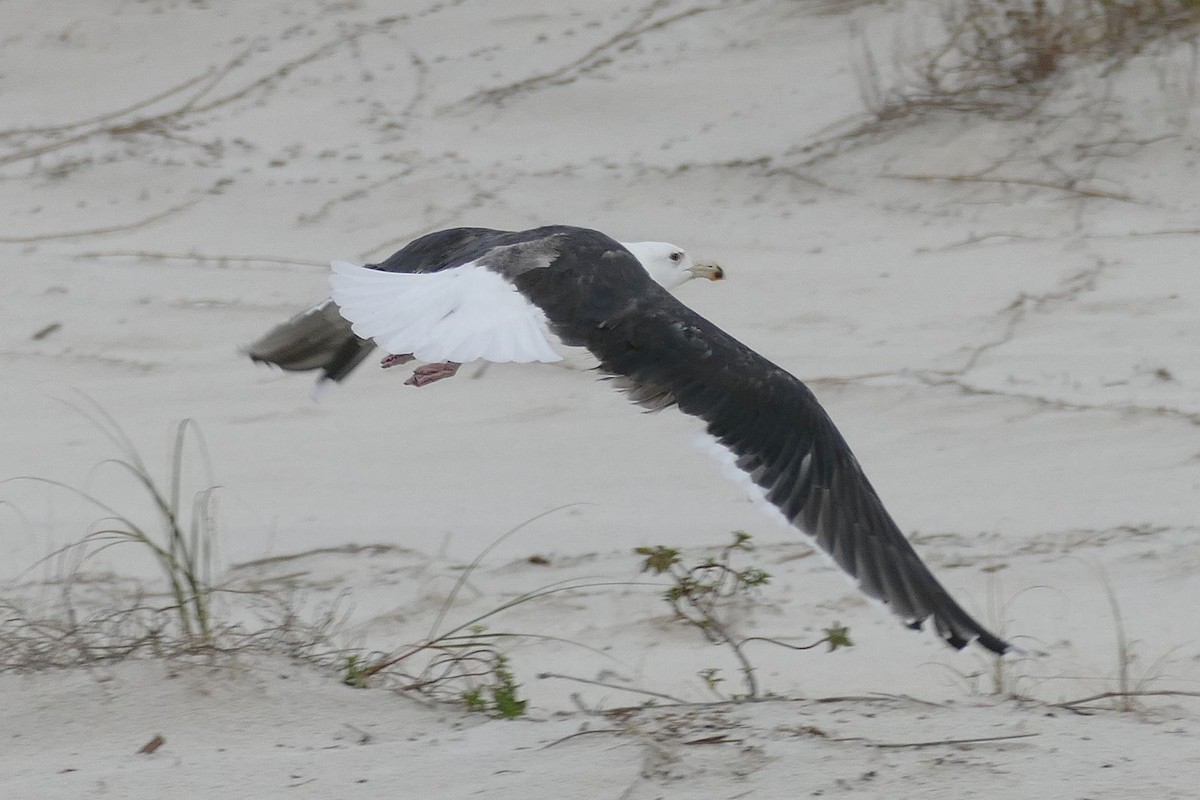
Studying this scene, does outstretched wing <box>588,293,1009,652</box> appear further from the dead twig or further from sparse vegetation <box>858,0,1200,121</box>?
sparse vegetation <box>858,0,1200,121</box>

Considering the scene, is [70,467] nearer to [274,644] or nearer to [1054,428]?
[274,644]

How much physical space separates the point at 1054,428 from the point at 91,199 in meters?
4.08

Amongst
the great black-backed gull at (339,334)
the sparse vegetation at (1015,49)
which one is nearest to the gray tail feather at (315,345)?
the great black-backed gull at (339,334)

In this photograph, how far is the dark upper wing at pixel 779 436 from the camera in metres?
3.30

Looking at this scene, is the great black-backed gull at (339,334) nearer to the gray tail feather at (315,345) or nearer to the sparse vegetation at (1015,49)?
the gray tail feather at (315,345)

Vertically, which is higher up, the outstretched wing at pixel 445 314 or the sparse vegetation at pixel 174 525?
the outstretched wing at pixel 445 314

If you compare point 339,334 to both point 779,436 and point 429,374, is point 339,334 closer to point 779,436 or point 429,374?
point 429,374

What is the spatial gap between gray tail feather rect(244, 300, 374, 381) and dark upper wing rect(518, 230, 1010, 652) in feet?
3.03

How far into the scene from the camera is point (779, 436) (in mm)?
3398

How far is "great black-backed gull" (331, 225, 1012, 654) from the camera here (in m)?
3.31

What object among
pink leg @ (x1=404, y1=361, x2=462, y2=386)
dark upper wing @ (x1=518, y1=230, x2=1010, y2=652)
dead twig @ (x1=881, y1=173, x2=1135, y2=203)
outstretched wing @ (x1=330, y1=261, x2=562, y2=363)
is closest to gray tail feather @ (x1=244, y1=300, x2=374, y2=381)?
pink leg @ (x1=404, y1=361, x2=462, y2=386)

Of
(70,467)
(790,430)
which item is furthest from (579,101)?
(790,430)

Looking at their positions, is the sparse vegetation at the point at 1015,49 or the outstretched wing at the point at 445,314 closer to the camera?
the outstretched wing at the point at 445,314

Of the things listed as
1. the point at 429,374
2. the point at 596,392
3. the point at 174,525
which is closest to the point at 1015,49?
the point at 596,392
